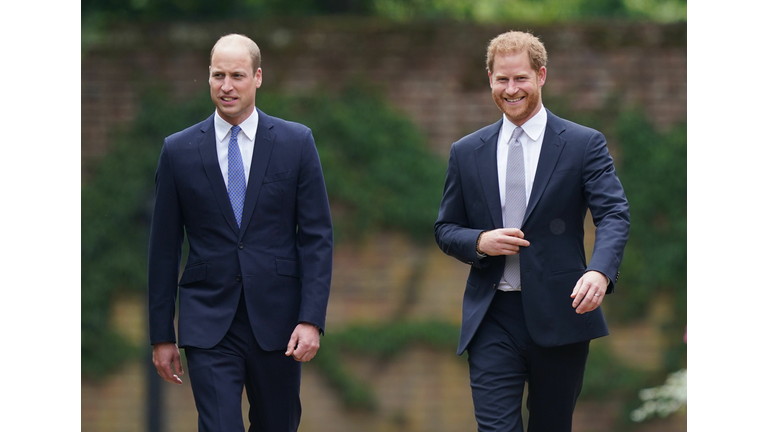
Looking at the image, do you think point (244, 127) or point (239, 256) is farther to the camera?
point (244, 127)

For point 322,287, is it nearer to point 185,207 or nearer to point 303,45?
point 185,207

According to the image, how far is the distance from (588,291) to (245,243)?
4.72 ft

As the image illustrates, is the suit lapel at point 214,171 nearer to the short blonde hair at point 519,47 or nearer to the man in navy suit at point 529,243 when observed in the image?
the man in navy suit at point 529,243

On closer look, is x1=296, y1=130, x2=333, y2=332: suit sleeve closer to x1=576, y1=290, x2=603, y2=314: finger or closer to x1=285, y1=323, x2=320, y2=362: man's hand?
x1=285, y1=323, x2=320, y2=362: man's hand

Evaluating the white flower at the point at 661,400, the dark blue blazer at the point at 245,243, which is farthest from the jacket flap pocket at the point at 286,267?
the white flower at the point at 661,400

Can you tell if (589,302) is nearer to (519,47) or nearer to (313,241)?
(519,47)

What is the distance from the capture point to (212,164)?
3.91 meters

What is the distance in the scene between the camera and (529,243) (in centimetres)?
374

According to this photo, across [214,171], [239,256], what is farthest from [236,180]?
[239,256]

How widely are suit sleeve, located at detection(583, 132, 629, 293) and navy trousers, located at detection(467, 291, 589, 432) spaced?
41 centimetres

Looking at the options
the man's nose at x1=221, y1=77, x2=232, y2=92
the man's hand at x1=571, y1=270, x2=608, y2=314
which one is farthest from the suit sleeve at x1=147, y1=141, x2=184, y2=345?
the man's hand at x1=571, y1=270, x2=608, y2=314

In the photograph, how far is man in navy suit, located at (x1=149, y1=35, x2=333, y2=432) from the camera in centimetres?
379

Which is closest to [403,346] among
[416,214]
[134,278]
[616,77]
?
[416,214]

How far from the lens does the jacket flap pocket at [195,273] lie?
12.7ft
